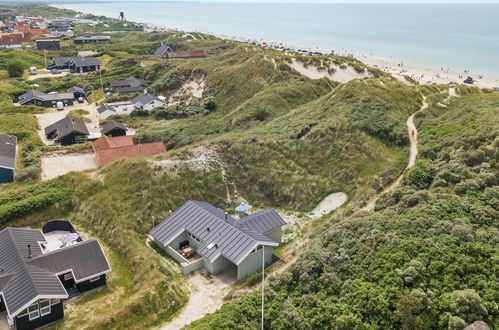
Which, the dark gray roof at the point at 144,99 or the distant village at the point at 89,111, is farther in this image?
the dark gray roof at the point at 144,99

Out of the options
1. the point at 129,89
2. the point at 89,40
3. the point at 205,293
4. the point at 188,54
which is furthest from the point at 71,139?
the point at 89,40

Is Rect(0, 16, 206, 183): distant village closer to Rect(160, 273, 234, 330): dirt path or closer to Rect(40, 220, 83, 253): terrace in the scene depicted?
Rect(40, 220, 83, 253): terrace

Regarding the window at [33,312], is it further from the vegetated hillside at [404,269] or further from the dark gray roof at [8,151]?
the dark gray roof at [8,151]

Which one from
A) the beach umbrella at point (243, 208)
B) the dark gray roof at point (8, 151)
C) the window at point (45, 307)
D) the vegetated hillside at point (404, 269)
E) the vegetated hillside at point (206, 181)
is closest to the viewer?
the vegetated hillside at point (404, 269)

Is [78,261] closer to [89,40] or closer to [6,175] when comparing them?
[6,175]

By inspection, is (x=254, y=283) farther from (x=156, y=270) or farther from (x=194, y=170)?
(x=194, y=170)

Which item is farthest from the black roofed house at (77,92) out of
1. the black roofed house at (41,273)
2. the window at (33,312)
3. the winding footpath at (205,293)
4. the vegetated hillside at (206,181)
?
the window at (33,312)

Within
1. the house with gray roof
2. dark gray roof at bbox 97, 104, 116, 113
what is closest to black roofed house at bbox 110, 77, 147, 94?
dark gray roof at bbox 97, 104, 116, 113
